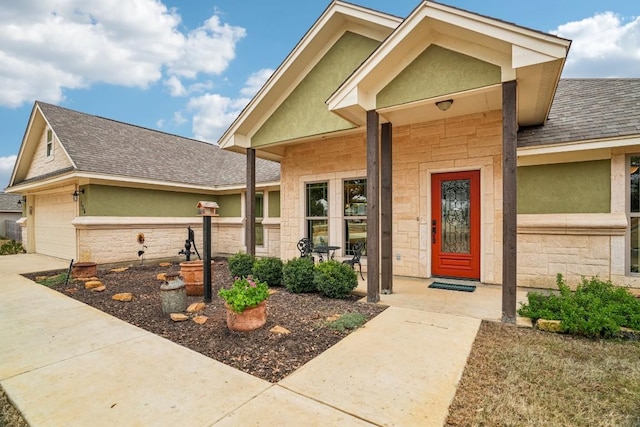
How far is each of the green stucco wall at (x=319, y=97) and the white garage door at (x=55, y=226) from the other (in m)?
8.32

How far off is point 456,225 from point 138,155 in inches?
455

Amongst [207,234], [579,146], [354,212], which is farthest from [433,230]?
[207,234]

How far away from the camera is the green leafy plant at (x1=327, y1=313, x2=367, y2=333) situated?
13.3 ft

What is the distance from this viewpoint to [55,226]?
11516mm

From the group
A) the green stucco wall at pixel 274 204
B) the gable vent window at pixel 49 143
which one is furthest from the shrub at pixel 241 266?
the gable vent window at pixel 49 143

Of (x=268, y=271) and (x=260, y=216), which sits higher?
(x=260, y=216)

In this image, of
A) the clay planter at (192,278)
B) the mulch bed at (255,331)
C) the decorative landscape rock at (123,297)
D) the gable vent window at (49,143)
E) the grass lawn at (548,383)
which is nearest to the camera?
the grass lawn at (548,383)

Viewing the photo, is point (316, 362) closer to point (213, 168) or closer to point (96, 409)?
point (96, 409)

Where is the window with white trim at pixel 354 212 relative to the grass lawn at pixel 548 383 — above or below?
above

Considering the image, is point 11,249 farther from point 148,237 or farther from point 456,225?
point 456,225

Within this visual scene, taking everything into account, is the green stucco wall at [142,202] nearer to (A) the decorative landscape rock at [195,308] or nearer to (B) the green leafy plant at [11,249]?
(A) the decorative landscape rock at [195,308]

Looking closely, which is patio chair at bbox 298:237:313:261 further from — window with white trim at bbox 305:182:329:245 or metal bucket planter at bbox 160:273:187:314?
metal bucket planter at bbox 160:273:187:314

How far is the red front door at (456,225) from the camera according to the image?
6441mm

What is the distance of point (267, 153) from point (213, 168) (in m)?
6.37
